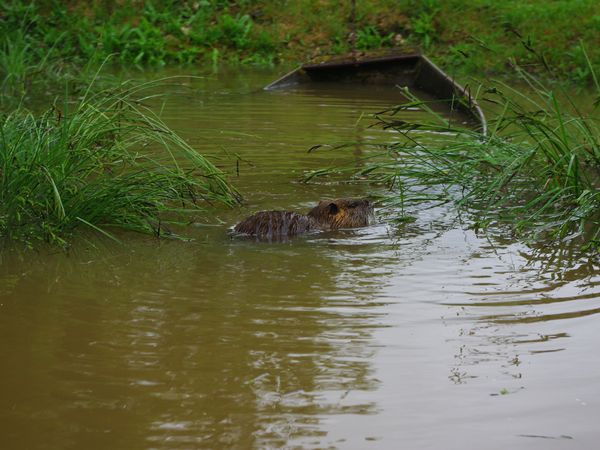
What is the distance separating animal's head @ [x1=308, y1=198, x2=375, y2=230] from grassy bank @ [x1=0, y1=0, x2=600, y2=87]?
8.05m

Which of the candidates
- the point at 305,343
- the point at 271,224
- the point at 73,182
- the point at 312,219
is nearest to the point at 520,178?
the point at 312,219

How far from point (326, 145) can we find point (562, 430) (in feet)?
17.6

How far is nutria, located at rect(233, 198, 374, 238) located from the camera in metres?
6.15

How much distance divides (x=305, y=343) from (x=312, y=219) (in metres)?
2.07

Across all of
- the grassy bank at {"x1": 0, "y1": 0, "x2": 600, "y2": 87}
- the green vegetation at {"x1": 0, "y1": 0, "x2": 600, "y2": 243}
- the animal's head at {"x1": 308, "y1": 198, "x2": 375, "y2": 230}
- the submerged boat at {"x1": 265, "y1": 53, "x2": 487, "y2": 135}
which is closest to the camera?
the green vegetation at {"x1": 0, "y1": 0, "x2": 600, "y2": 243}

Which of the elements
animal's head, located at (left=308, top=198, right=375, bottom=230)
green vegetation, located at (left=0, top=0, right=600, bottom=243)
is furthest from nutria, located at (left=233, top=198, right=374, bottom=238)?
green vegetation, located at (left=0, top=0, right=600, bottom=243)

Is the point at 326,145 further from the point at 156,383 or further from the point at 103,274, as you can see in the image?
the point at 156,383

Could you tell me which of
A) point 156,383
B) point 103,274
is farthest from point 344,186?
point 156,383

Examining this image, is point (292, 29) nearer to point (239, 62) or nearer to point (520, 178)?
point (239, 62)

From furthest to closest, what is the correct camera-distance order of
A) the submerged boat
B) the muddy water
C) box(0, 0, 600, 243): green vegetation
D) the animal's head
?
the submerged boat, the animal's head, box(0, 0, 600, 243): green vegetation, the muddy water

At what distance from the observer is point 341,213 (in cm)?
638

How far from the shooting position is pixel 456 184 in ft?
23.3

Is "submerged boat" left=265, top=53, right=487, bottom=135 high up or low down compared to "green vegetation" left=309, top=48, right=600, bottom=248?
down

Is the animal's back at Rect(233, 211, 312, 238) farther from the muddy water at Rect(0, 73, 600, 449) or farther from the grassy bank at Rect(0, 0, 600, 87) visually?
the grassy bank at Rect(0, 0, 600, 87)
